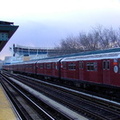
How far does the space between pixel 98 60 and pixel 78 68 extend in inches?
167

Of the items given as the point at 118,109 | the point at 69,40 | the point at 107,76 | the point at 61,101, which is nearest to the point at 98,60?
the point at 107,76

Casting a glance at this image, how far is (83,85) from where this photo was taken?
22984mm

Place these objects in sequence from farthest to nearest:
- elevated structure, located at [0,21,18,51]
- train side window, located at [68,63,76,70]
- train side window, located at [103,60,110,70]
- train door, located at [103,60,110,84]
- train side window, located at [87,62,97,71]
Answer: train side window, located at [68,63,76,70] → train side window, located at [87,62,97,71] → train side window, located at [103,60,110,70] → train door, located at [103,60,110,84] → elevated structure, located at [0,21,18,51]

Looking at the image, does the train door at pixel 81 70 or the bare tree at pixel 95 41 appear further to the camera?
the bare tree at pixel 95 41

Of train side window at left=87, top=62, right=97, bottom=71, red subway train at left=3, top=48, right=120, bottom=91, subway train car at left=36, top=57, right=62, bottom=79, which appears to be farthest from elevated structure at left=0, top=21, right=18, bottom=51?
subway train car at left=36, top=57, right=62, bottom=79

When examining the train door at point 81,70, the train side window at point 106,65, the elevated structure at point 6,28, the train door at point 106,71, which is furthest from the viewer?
the train door at point 81,70

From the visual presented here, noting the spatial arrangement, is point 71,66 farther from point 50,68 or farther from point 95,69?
point 50,68

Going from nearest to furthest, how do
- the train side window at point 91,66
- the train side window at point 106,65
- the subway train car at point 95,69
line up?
the subway train car at point 95,69, the train side window at point 106,65, the train side window at point 91,66

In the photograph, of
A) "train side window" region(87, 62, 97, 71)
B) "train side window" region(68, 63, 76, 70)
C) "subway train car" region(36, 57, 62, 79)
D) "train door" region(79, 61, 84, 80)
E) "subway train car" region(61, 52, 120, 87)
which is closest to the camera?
"subway train car" region(61, 52, 120, 87)

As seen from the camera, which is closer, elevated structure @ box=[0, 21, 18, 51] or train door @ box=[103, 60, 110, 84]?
elevated structure @ box=[0, 21, 18, 51]

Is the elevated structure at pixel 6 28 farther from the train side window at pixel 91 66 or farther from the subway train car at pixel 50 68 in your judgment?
the subway train car at pixel 50 68

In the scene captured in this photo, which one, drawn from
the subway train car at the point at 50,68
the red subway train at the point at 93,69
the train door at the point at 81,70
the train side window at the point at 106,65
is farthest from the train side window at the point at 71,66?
the train side window at the point at 106,65

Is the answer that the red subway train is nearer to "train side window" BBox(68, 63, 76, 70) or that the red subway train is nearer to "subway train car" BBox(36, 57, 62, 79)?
"train side window" BBox(68, 63, 76, 70)

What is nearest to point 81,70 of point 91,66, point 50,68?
point 91,66
